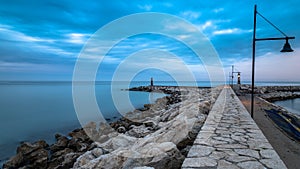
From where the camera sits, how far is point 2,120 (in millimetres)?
14617

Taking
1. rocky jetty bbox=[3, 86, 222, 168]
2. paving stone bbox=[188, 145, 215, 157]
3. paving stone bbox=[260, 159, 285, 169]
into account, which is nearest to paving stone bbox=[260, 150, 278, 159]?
paving stone bbox=[260, 159, 285, 169]

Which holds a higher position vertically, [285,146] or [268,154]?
[268,154]

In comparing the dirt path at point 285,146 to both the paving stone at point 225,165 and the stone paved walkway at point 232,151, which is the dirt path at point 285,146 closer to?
the stone paved walkway at point 232,151

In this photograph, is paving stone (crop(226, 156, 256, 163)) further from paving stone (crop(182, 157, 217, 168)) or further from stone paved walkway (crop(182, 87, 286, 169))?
paving stone (crop(182, 157, 217, 168))

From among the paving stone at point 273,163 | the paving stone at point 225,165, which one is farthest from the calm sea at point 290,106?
the paving stone at point 225,165

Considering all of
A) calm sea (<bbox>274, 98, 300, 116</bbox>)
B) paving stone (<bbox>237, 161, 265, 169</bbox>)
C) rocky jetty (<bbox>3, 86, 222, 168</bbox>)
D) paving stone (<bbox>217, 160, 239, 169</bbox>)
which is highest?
paving stone (<bbox>237, 161, 265, 169</bbox>)


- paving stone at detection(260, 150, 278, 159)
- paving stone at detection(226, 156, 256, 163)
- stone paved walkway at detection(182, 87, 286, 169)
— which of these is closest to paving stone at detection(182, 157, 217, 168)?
stone paved walkway at detection(182, 87, 286, 169)

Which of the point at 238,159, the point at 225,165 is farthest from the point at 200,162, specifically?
the point at 238,159

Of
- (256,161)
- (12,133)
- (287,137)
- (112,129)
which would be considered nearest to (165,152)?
(256,161)

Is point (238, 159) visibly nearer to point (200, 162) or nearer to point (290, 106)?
point (200, 162)

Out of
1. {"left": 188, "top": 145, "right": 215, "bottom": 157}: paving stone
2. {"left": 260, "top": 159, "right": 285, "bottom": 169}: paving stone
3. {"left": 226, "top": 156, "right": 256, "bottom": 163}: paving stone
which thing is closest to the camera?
{"left": 260, "top": 159, "right": 285, "bottom": 169}: paving stone

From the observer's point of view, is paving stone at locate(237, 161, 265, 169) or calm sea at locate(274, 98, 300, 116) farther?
calm sea at locate(274, 98, 300, 116)

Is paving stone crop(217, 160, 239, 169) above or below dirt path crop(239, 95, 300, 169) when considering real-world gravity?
above

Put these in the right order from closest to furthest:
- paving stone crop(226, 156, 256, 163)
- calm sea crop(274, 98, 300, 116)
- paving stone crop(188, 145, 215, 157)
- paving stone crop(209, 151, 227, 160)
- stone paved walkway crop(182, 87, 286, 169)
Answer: stone paved walkway crop(182, 87, 286, 169), paving stone crop(226, 156, 256, 163), paving stone crop(209, 151, 227, 160), paving stone crop(188, 145, 215, 157), calm sea crop(274, 98, 300, 116)
